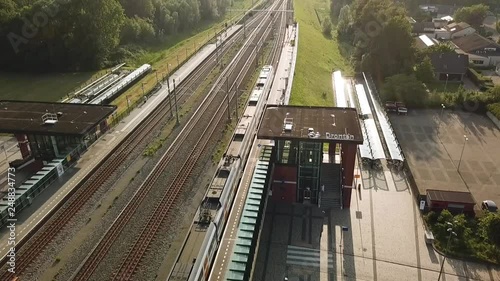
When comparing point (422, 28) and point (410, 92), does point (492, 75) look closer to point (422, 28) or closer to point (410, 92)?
point (410, 92)

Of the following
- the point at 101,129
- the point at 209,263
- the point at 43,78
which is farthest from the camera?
the point at 43,78

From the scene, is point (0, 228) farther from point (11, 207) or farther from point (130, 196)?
point (130, 196)

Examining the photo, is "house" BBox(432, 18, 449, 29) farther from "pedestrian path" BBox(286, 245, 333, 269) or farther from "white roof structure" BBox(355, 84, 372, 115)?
"pedestrian path" BBox(286, 245, 333, 269)

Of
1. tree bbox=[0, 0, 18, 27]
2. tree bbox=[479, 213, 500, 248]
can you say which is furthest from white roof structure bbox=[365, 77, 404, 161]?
tree bbox=[0, 0, 18, 27]

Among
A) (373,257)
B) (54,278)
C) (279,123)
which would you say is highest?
(279,123)

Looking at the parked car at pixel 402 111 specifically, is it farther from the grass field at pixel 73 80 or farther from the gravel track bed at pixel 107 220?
the grass field at pixel 73 80

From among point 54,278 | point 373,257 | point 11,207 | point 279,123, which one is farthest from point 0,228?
point 373,257

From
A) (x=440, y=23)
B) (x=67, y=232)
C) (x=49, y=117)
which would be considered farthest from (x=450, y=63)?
(x=67, y=232)
